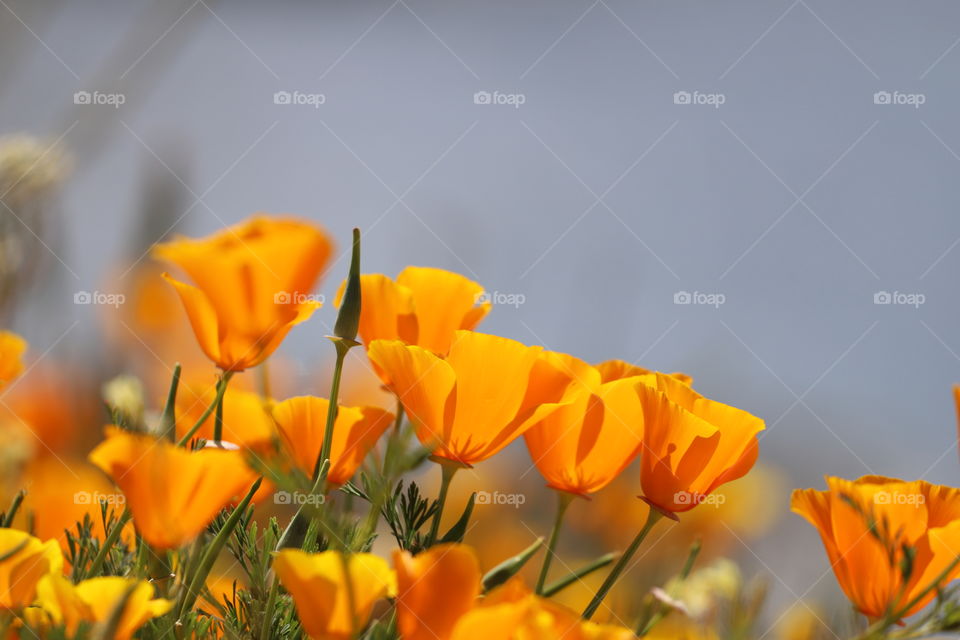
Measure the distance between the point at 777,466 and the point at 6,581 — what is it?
1781 millimetres

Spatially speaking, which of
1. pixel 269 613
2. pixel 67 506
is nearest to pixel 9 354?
pixel 67 506

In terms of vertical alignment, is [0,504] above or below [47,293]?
below

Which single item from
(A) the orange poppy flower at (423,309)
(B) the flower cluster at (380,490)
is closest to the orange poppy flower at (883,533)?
(B) the flower cluster at (380,490)

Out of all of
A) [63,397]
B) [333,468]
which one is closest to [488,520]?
[63,397]

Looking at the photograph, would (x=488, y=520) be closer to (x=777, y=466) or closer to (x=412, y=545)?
(x=412, y=545)

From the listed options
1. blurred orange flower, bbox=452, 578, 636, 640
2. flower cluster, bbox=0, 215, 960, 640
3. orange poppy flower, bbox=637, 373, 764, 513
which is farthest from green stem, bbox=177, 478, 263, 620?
orange poppy flower, bbox=637, 373, 764, 513

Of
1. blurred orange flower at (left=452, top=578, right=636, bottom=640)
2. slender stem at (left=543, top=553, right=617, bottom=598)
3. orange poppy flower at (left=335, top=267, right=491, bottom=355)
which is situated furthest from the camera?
orange poppy flower at (left=335, top=267, right=491, bottom=355)

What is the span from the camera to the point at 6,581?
38 centimetres

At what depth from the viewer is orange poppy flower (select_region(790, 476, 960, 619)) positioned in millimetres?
422

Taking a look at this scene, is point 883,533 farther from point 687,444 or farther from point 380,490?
point 380,490

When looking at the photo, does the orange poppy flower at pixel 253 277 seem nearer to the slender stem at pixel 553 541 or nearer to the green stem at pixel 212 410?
the green stem at pixel 212 410

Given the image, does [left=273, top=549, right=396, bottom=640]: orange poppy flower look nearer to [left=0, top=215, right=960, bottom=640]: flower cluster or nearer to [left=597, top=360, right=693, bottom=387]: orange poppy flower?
[left=0, top=215, right=960, bottom=640]: flower cluster

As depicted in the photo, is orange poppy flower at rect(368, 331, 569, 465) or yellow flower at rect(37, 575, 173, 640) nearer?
yellow flower at rect(37, 575, 173, 640)

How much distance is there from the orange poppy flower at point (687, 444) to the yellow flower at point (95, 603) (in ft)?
0.84
